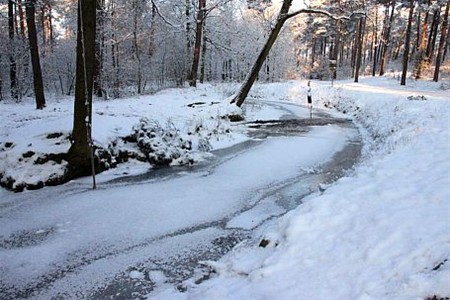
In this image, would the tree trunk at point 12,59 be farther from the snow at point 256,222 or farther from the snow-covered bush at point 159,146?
the snow-covered bush at point 159,146

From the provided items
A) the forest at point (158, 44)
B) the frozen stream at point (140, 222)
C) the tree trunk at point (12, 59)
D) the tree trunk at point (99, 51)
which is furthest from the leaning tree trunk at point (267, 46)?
the tree trunk at point (12, 59)

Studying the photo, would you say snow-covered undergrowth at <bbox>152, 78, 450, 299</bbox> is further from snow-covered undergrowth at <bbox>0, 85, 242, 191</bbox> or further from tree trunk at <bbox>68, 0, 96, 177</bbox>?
snow-covered undergrowth at <bbox>0, 85, 242, 191</bbox>

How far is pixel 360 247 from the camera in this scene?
3.82 m

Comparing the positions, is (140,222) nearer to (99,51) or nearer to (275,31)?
(275,31)

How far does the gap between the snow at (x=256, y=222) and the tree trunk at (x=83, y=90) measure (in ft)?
Answer: 1.34

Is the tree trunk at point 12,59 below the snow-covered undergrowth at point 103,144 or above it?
above

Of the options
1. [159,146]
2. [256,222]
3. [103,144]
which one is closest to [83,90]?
[103,144]

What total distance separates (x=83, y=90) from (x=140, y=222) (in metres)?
3.29

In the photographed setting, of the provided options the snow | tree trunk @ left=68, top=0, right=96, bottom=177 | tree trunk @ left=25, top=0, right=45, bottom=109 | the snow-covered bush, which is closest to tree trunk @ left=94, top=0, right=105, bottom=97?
tree trunk @ left=25, top=0, right=45, bottom=109

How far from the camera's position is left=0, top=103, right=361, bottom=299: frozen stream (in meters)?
4.63

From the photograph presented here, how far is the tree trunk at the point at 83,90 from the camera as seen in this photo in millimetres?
7629

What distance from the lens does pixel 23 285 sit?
4.46 m

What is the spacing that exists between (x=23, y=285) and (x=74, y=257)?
0.73m

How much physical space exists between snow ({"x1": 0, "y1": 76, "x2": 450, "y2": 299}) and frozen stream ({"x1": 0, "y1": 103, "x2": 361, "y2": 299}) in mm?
28
